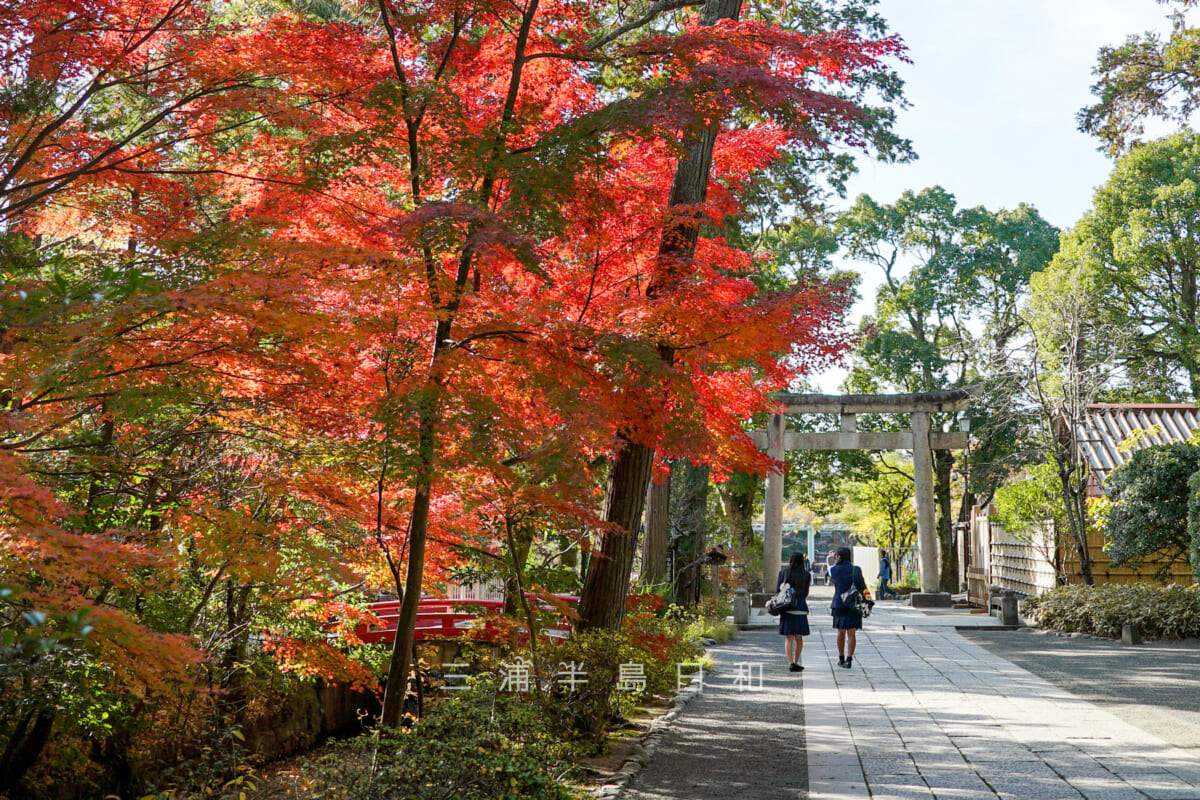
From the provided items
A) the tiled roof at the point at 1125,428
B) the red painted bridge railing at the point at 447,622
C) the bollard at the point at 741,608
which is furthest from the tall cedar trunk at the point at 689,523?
the tiled roof at the point at 1125,428

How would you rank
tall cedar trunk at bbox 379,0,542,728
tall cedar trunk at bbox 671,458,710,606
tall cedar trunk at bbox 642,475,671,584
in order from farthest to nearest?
tall cedar trunk at bbox 671,458,710,606 < tall cedar trunk at bbox 642,475,671,584 < tall cedar trunk at bbox 379,0,542,728

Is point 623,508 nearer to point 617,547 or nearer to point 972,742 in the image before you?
point 617,547

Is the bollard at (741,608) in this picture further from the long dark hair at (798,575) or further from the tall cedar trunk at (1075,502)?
the long dark hair at (798,575)

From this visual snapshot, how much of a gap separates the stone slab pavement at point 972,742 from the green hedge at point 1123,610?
12.4ft

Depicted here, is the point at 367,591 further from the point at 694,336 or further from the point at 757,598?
the point at 757,598

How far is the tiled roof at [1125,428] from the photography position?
1853 cm

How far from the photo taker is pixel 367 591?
873cm

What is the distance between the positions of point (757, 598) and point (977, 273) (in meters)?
15.1

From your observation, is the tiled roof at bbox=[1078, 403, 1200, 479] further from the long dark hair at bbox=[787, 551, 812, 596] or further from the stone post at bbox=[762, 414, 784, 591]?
the long dark hair at bbox=[787, 551, 812, 596]

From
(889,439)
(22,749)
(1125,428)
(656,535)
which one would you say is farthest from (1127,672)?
(889,439)

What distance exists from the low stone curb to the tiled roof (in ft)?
40.6

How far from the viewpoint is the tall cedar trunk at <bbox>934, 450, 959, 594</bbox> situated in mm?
27125

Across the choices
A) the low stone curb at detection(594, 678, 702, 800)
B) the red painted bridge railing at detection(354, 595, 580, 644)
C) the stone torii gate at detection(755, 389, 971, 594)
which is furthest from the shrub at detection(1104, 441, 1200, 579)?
the red painted bridge railing at detection(354, 595, 580, 644)

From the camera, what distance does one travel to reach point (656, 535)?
46.8ft
